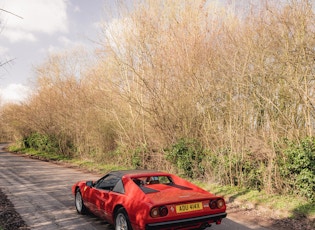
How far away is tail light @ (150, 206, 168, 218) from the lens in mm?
3959

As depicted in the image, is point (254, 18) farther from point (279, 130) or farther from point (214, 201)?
point (214, 201)

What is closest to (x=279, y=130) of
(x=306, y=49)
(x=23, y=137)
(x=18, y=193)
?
(x=306, y=49)

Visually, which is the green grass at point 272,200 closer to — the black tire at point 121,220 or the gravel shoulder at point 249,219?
the gravel shoulder at point 249,219

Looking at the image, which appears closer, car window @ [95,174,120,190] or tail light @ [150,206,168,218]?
tail light @ [150,206,168,218]

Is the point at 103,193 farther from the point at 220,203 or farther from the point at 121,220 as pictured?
the point at 220,203

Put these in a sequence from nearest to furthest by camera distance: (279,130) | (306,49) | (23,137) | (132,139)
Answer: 1. (306,49)
2. (279,130)
3. (132,139)
4. (23,137)

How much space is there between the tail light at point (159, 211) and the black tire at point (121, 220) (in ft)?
1.80

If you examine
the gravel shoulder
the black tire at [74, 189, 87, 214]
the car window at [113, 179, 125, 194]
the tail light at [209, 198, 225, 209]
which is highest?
the car window at [113, 179, 125, 194]

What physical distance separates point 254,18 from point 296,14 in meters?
1.42

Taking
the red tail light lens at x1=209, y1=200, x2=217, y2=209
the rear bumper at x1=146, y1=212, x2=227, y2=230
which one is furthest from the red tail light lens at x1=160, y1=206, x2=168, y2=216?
the red tail light lens at x1=209, y1=200, x2=217, y2=209

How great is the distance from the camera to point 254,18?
8.54 metres

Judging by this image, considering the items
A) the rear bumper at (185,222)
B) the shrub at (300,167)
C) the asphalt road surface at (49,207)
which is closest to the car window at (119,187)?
the asphalt road surface at (49,207)

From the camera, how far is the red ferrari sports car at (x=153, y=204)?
4004 mm

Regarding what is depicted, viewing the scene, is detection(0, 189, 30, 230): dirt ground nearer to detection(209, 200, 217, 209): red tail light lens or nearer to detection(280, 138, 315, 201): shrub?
detection(209, 200, 217, 209): red tail light lens
